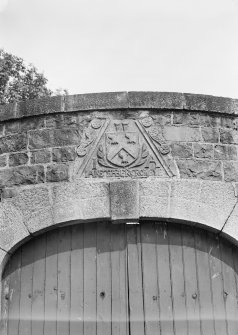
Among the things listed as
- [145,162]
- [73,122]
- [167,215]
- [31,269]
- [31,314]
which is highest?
[73,122]

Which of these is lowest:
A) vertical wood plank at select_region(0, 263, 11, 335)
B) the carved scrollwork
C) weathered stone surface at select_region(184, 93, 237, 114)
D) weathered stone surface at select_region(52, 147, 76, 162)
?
vertical wood plank at select_region(0, 263, 11, 335)

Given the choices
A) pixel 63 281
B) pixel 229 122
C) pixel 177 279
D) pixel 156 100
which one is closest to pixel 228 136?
pixel 229 122

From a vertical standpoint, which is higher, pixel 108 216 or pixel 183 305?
pixel 108 216

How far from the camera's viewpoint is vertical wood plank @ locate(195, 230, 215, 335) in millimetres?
4723

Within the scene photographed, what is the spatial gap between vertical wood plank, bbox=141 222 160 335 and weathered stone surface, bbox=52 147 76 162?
0.96 m

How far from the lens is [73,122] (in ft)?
16.9

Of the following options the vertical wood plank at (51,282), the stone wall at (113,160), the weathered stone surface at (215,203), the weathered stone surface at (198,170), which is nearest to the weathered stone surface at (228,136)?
the stone wall at (113,160)

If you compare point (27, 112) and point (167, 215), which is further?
point (27, 112)

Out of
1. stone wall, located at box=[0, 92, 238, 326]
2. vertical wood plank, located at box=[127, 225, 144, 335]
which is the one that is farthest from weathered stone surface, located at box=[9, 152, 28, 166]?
vertical wood plank, located at box=[127, 225, 144, 335]

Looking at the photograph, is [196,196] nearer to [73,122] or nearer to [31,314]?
[73,122]

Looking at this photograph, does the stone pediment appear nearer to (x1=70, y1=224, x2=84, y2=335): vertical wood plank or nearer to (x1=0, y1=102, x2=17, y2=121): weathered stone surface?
(x1=70, y1=224, x2=84, y2=335): vertical wood plank

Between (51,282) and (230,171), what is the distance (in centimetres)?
201

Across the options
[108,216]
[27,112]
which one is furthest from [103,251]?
[27,112]

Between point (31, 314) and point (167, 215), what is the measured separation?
61.1 inches
